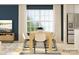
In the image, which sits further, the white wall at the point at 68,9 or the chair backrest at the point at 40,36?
the white wall at the point at 68,9

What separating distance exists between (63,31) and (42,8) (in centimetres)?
182

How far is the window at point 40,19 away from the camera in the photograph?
11.3m

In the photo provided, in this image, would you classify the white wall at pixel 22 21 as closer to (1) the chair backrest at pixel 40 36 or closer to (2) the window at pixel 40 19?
(2) the window at pixel 40 19

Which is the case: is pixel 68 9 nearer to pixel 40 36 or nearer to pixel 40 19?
pixel 40 19

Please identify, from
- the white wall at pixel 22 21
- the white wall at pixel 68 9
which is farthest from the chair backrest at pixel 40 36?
the white wall at pixel 22 21

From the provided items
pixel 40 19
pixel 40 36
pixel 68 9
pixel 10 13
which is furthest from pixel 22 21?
pixel 40 36

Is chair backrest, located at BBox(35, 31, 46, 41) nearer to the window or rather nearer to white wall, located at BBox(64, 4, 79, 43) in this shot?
white wall, located at BBox(64, 4, 79, 43)

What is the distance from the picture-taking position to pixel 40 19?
1135cm

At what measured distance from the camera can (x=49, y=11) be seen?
1123 cm

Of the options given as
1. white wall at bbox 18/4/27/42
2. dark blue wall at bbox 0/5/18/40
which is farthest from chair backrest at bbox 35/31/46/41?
dark blue wall at bbox 0/5/18/40

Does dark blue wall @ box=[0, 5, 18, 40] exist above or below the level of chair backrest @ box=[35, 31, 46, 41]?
above

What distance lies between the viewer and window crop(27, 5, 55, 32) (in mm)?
11266
